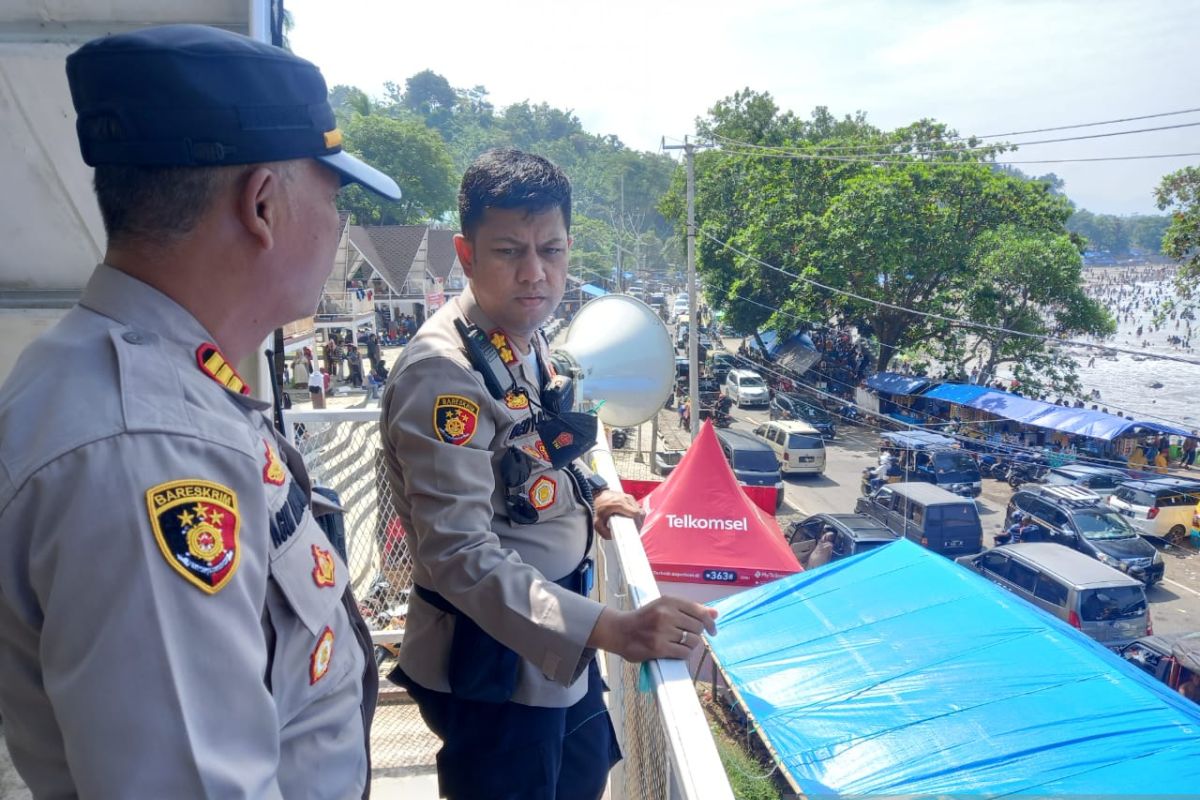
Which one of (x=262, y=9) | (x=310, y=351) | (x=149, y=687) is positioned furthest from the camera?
(x=310, y=351)

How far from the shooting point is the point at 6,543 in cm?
73

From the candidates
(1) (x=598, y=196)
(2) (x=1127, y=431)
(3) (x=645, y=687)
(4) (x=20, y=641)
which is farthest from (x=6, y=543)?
(1) (x=598, y=196)

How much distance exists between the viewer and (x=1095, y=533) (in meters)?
13.4

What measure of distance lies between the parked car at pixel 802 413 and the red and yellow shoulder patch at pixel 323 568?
26.1 metres

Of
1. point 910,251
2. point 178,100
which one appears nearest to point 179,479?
point 178,100

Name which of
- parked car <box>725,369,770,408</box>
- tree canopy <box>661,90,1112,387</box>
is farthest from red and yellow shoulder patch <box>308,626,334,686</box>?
parked car <box>725,369,770,408</box>

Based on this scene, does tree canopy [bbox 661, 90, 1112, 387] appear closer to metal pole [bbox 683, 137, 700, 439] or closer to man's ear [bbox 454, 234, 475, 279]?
metal pole [bbox 683, 137, 700, 439]

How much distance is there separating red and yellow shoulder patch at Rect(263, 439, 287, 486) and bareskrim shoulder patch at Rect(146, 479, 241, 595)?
0.19 metres

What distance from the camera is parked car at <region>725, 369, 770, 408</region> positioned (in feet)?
95.0

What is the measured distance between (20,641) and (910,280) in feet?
93.2

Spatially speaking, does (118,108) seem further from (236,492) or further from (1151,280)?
(1151,280)

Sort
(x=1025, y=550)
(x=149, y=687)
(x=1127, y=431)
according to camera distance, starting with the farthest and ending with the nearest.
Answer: (x=1127, y=431), (x=1025, y=550), (x=149, y=687)

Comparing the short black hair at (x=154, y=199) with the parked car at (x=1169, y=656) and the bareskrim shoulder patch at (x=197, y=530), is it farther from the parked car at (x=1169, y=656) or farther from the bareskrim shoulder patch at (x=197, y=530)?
the parked car at (x=1169, y=656)

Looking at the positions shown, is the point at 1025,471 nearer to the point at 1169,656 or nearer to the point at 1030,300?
the point at 1030,300
